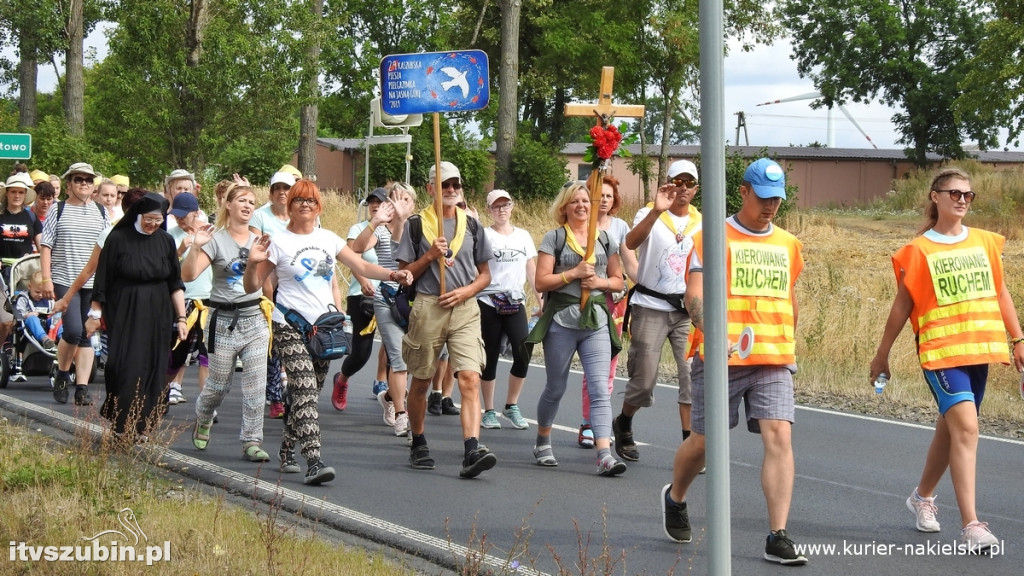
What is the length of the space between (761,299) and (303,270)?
323 cm

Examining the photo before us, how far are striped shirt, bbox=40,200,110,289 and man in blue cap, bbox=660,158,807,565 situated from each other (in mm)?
6892

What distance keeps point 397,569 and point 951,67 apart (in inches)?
2479

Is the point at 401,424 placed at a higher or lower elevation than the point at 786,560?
higher

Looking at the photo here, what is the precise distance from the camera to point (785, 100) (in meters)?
68.4

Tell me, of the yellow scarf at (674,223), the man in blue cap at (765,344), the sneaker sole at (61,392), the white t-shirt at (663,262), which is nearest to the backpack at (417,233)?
the white t-shirt at (663,262)

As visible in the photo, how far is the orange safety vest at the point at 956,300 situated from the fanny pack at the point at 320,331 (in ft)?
11.5

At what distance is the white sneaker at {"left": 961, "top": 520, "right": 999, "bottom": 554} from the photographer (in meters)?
6.50

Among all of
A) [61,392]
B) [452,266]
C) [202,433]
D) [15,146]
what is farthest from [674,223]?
[15,146]

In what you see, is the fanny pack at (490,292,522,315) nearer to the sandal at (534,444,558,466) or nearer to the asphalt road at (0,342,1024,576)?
the asphalt road at (0,342,1024,576)

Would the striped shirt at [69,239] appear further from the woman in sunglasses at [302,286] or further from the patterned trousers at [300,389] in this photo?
the patterned trousers at [300,389]

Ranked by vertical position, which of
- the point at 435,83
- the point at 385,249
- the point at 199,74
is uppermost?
the point at 199,74

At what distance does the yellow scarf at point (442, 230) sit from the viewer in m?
8.52

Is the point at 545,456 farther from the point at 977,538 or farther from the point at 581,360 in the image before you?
the point at 977,538

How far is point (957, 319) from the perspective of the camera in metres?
6.68
